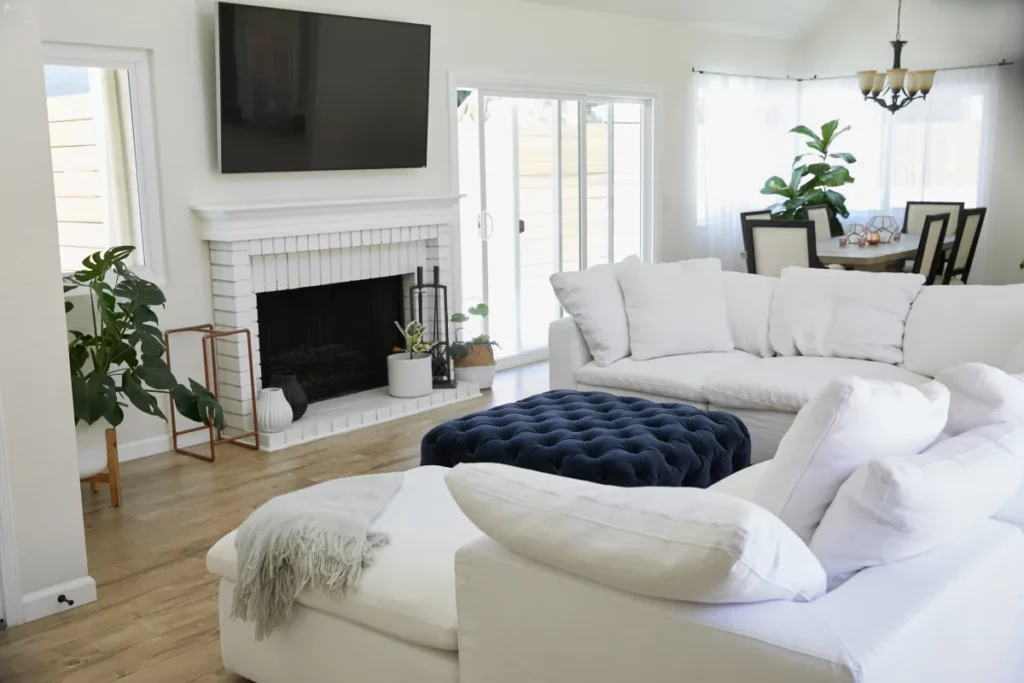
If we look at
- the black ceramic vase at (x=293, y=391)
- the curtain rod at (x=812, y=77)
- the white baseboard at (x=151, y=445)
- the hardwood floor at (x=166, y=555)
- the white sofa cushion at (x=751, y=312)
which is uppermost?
the curtain rod at (x=812, y=77)

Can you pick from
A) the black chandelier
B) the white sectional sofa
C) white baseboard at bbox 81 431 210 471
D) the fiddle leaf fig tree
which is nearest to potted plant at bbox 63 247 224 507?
the fiddle leaf fig tree

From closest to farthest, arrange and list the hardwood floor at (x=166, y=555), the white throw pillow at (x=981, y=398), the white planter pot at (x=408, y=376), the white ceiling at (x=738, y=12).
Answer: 1. the white throw pillow at (x=981, y=398)
2. the hardwood floor at (x=166, y=555)
3. the white planter pot at (x=408, y=376)
4. the white ceiling at (x=738, y=12)

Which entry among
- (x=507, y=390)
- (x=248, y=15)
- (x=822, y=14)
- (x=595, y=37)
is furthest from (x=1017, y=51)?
(x=248, y=15)

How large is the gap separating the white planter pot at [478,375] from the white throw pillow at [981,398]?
4057 mm

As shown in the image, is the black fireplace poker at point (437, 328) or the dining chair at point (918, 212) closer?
the black fireplace poker at point (437, 328)

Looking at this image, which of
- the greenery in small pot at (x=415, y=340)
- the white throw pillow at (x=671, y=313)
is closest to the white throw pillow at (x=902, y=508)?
the white throw pillow at (x=671, y=313)

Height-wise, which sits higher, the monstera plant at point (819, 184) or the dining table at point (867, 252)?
the monstera plant at point (819, 184)

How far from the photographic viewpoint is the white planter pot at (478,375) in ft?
20.3

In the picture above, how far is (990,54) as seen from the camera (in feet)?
28.4

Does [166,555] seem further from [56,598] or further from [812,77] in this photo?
[812,77]

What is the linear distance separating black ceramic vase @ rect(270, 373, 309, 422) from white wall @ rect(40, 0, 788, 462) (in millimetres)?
486

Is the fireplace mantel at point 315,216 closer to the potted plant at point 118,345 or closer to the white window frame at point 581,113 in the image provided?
the white window frame at point 581,113

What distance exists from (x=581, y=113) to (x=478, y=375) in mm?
2309

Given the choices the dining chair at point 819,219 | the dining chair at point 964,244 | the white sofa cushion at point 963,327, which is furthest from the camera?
the dining chair at point 819,219
